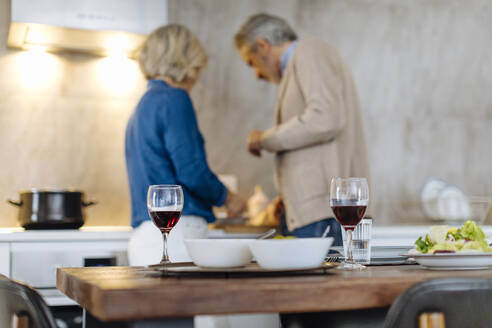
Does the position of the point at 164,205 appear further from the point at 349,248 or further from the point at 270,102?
the point at 270,102

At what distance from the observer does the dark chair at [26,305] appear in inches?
30.7

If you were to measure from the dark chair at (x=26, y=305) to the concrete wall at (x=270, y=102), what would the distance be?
1.69 m

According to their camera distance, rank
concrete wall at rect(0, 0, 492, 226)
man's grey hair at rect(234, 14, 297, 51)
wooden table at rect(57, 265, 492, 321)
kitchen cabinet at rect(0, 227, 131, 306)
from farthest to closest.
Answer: concrete wall at rect(0, 0, 492, 226)
man's grey hair at rect(234, 14, 297, 51)
kitchen cabinet at rect(0, 227, 131, 306)
wooden table at rect(57, 265, 492, 321)

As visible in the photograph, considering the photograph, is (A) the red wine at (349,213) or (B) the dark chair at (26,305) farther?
(A) the red wine at (349,213)

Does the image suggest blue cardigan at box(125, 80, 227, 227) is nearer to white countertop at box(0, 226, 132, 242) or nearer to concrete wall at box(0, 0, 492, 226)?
white countertop at box(0, 226, 132, 242)

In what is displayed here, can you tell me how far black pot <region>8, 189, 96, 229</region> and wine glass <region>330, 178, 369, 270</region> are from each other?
1294 mm

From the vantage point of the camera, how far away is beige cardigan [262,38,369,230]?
1.98 m

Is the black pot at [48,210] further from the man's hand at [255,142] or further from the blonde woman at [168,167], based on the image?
the man's hand at [255,142]

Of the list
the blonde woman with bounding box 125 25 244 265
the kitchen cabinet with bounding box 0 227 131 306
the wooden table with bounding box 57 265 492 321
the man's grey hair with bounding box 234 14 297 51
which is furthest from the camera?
the man's grey hair with bounding box 234 14 297 51

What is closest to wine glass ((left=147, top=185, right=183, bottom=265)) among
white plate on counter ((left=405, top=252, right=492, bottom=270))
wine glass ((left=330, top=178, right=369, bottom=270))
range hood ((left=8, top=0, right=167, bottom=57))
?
wine glass ((left=330, top=178, right=369, bottom=270))

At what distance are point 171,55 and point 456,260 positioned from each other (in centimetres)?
125

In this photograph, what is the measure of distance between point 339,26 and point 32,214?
5.60 ft

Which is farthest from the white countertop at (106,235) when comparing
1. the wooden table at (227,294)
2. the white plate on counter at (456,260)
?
the wooden table at (227,294)

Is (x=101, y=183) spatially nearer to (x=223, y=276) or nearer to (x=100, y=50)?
(x=100, y=50)
